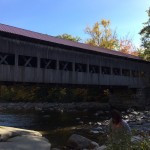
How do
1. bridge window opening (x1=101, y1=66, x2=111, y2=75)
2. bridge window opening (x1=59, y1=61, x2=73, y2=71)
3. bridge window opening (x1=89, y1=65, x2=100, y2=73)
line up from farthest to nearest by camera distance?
1. bridge window opening (x1=101, y1=66, x2=111, y2=75)
2. bridge window opening (x1=89, y1=65, x2=100, y2=73)
3. bridge window opening (x1=59, y1=61, x2=73, y2=71)

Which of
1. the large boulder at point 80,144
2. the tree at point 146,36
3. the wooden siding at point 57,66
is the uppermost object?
the tree at point 146,36

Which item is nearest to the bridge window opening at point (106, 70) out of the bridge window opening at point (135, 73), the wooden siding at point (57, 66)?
the wooden siding at point (57, 66)

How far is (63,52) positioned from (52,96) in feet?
63.3

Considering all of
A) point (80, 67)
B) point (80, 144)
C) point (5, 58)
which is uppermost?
point (80, 67)

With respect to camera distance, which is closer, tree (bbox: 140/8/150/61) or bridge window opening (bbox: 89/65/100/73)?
bridge window opening (bbox: 89/65/100/73)

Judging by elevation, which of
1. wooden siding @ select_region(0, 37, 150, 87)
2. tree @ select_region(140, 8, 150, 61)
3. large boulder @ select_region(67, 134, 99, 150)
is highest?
tree @ select_region(140, 8, 150, 61)

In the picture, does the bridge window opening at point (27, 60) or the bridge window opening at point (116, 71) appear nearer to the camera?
the bridge window opening at point (27, 60)

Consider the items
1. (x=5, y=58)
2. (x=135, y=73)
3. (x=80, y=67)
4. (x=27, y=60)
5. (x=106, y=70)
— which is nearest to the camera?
(x=5, y=58)

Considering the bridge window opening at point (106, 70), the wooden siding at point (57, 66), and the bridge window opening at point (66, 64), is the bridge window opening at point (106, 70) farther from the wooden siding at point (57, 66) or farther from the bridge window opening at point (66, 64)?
the bridge window opening at point (66, 64)

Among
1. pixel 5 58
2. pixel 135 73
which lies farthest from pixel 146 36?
pixel 5 58

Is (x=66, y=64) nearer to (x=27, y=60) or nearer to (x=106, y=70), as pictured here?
(x=27, y=60)

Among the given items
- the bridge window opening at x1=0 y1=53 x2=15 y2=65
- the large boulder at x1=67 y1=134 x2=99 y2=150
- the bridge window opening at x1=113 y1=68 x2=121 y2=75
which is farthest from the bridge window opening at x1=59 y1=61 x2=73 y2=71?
the large boulder at x1=67 y1=134 x2=99 y2=150

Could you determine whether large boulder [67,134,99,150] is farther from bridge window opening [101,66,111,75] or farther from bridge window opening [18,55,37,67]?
bridge window opening [101,66,111,75]

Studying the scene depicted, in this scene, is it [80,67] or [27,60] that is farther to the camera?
[80,67]
